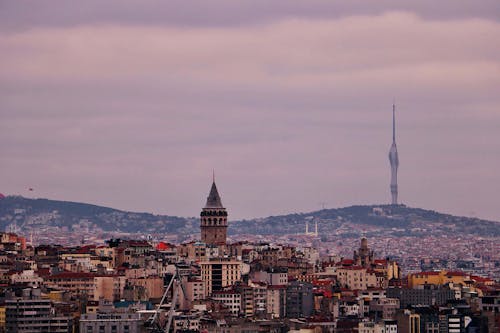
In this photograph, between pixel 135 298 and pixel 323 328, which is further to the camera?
pixel 135 298

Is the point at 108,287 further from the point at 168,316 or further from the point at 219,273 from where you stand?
the point at 168,316

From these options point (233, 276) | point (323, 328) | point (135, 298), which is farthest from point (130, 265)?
point (323, 328)

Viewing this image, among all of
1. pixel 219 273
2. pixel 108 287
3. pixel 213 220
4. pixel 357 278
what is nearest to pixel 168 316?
pixel 108 287

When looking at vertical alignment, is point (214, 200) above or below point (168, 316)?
above

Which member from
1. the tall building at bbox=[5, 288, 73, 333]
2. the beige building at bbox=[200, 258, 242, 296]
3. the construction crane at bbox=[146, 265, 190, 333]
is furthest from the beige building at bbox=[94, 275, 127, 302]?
the tall building at bbox=[5, 288, 73, 333]

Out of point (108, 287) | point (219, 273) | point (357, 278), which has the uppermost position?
point (357, 278)

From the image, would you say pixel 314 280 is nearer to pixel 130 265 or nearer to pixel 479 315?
pixel 130 265

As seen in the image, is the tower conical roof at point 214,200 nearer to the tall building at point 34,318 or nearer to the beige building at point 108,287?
the beige building at point 108,287
